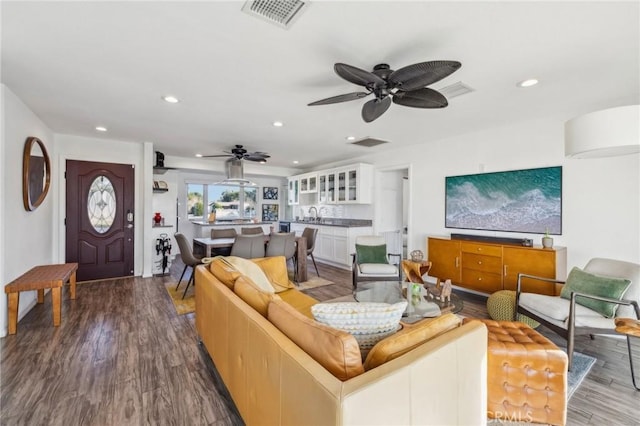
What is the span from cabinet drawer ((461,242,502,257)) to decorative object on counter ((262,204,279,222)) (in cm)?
634

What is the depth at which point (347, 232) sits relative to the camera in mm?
5898

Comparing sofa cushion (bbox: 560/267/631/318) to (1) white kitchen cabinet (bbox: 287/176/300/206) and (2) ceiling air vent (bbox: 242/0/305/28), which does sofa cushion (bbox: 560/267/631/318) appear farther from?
(1) white kitchen cabinet (bbox: 287/176/300/206)

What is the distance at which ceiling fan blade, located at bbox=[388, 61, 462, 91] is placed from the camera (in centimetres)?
173

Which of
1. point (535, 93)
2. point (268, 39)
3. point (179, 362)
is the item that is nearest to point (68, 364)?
point (179, 362)

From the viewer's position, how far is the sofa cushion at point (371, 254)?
14.6 feet

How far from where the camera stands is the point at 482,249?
3.85m

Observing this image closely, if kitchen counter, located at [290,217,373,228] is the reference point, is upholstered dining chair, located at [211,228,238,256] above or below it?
below

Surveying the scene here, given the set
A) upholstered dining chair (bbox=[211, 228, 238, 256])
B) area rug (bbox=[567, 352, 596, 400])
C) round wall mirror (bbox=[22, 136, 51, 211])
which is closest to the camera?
area rug (bbox=[567, 352, 596, 400])

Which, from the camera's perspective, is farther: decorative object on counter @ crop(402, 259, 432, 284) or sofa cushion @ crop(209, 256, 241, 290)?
decorative object on counter @ crop(402, 259, 432, 284)

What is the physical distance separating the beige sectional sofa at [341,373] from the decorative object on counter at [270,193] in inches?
298

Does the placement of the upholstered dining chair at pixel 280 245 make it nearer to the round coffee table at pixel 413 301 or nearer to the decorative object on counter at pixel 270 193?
the round coffee table at pixel 413 301

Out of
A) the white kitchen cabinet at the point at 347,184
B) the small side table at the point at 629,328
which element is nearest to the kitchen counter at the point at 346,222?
the white kitchen cabinet at the point at 347,184

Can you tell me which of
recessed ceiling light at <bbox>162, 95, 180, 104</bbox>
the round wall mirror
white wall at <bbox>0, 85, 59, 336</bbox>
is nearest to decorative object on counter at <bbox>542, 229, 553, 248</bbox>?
recessed ceiling light at <bbox>162, 95, 180, 104</bbox>

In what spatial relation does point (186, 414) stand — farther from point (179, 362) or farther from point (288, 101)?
point (288, 101)
